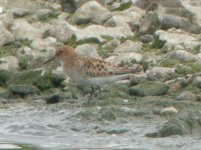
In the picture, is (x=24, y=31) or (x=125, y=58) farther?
(x=24, y=31)

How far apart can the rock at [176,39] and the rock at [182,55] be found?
73 centimetres

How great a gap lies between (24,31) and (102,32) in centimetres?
189

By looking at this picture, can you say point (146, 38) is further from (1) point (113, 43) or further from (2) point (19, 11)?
(2) point (19, 11)

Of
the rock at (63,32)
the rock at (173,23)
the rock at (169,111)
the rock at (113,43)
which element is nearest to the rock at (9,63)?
the rock at (63,32)

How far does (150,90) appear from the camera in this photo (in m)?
17.5

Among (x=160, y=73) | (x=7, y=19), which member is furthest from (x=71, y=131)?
(x=7, y=19)

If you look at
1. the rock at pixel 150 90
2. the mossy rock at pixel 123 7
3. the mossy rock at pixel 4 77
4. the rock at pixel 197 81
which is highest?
the mossy rock at pixel 123 7

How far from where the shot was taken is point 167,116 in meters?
15.9

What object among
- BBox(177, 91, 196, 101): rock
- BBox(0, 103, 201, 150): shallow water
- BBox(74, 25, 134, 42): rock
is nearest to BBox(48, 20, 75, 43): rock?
BBox(74, 25, 134, 42): rock

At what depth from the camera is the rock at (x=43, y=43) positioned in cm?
2114

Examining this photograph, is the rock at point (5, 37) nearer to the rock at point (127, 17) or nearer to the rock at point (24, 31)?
the rock at point (24, 31)

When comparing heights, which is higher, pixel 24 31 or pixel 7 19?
pixel 7 19

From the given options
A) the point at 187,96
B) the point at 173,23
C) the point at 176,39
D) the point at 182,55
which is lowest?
the point at 187,96

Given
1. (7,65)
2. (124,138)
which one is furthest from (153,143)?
(7,65)
